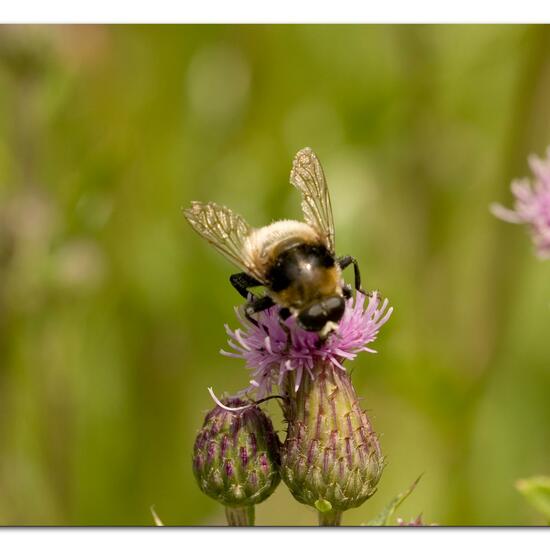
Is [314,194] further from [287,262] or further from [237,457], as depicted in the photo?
[237,457]

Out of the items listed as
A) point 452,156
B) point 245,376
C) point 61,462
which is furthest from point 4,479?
point 452,156

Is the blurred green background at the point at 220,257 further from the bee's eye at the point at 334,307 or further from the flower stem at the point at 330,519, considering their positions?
the bee's eye at the point at 334,307

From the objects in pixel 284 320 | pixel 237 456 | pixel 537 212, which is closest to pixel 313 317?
pixel 284 320

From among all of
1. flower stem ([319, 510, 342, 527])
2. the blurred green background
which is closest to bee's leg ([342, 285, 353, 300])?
flower stem ([319, 510, 342, 527])

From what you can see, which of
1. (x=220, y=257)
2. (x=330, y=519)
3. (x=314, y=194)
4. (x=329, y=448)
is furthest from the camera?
(x=220, y=257)

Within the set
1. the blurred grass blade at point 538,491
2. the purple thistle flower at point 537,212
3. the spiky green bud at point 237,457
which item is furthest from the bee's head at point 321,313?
the purple thistle flower at point 537,212
